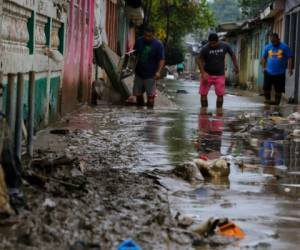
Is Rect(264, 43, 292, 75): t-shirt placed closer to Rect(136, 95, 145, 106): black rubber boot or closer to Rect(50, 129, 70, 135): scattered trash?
Rect(136, 95, 145, 106): black rubber boot

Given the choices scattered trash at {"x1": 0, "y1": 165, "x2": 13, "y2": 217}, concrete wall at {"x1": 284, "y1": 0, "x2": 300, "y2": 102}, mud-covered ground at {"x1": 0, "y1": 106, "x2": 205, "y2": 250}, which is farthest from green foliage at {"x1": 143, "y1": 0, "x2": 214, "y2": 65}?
scattered trash at {"x1": 0, "y1": 165, "x2": 13, "y2": 217}

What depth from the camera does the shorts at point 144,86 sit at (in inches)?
615

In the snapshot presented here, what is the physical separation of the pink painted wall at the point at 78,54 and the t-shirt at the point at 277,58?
4645mm

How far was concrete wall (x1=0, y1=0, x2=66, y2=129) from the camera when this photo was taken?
7.17 metres

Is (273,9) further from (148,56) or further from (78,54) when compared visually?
(78,54)

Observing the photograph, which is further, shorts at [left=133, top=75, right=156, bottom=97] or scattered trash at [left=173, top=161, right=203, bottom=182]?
shorts at [left=133, top=75, right=156, bottom=97]

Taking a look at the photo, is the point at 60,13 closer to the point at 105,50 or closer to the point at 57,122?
the point at 57,122

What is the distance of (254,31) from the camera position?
39.5m

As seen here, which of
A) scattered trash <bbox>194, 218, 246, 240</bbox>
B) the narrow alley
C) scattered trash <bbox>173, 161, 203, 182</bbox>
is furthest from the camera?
scattered trash <bbox>173, 161, 203, 182</bbox>

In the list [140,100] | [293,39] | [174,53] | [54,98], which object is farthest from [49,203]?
[174,53]

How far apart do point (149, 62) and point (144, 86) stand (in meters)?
0.51

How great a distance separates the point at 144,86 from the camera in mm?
15789

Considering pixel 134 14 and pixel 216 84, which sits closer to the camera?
pixel 216 84

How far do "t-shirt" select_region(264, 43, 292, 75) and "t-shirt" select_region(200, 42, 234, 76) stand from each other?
3069 mm
